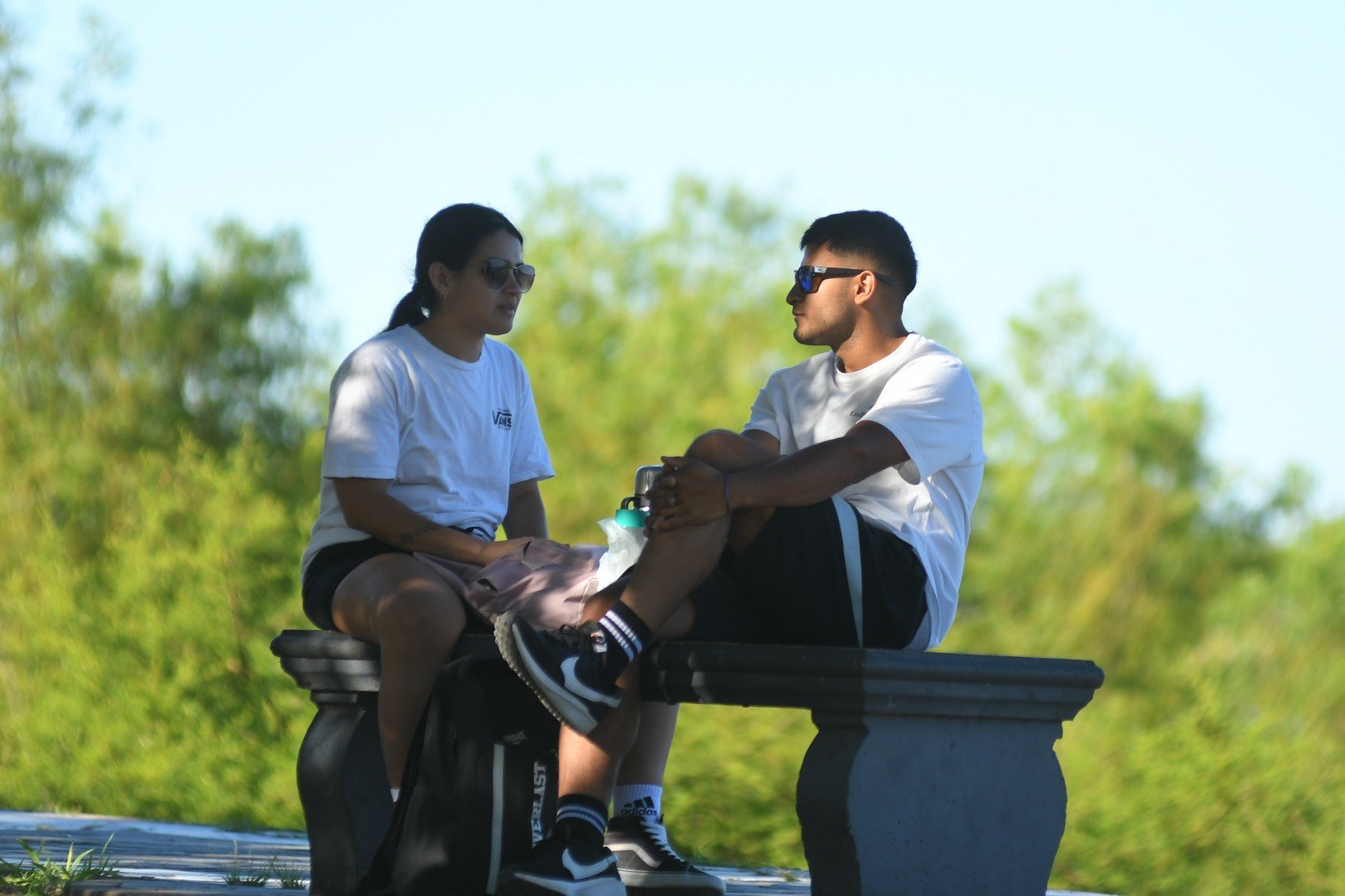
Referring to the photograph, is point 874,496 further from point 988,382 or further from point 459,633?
point 988,382

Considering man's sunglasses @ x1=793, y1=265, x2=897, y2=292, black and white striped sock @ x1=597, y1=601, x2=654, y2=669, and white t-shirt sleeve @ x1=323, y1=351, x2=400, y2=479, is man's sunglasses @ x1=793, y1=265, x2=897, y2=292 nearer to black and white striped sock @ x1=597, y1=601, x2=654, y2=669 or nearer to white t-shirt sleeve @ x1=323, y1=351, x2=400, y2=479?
white t-shirt sleeve @ x1=323, y1=351, x2=400, y2=479

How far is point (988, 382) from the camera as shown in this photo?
2877cm

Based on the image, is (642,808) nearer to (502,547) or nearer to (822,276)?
(502,547)

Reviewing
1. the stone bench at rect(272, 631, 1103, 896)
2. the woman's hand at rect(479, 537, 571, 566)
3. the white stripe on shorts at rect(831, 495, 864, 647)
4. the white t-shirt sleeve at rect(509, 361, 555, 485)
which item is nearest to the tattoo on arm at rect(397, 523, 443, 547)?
the woman's hand at rect(479, 537, 571, 566)

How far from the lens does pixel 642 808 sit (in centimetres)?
407

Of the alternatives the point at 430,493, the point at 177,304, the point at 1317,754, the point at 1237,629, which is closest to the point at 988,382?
the point at 1237,629

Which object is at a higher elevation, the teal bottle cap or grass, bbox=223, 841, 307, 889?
the teal bottle cap

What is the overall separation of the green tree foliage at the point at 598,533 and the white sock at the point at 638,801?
1115 cm

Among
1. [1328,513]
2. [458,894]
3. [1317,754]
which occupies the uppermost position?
[1328,513]

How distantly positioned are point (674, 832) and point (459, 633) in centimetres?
1370

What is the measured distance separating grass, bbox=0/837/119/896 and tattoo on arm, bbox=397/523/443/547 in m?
0.95

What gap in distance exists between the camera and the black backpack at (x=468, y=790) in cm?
339

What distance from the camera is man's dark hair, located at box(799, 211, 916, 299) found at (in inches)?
165

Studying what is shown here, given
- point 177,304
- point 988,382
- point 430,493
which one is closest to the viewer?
point 430,493
